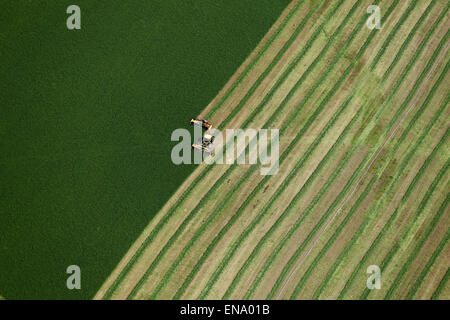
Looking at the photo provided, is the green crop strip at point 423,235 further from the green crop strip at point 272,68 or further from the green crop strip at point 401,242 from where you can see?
the green crop strip at point 272,68

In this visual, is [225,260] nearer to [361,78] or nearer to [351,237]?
[351,237]

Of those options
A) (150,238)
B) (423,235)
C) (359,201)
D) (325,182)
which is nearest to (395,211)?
(423,235)

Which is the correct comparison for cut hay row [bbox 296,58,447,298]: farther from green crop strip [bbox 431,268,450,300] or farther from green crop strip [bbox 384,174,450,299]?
green crop strip [bbox 431,268,450,300]

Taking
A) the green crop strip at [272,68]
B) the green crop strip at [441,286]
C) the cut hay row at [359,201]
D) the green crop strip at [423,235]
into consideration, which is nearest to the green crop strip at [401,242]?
the green crop strip at [423,235]

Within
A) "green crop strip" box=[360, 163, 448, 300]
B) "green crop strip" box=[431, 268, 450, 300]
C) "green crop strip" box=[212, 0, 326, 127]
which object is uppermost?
"green crop strip" box=[212, 0, 326, 127]

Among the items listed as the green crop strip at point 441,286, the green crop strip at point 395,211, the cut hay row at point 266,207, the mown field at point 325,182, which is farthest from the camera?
the green crop strip at point 441,286

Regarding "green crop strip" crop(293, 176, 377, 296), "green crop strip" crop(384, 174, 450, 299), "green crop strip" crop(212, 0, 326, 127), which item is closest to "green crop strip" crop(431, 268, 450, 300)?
"green crop strip" crop(384, 174, 450, 299)
